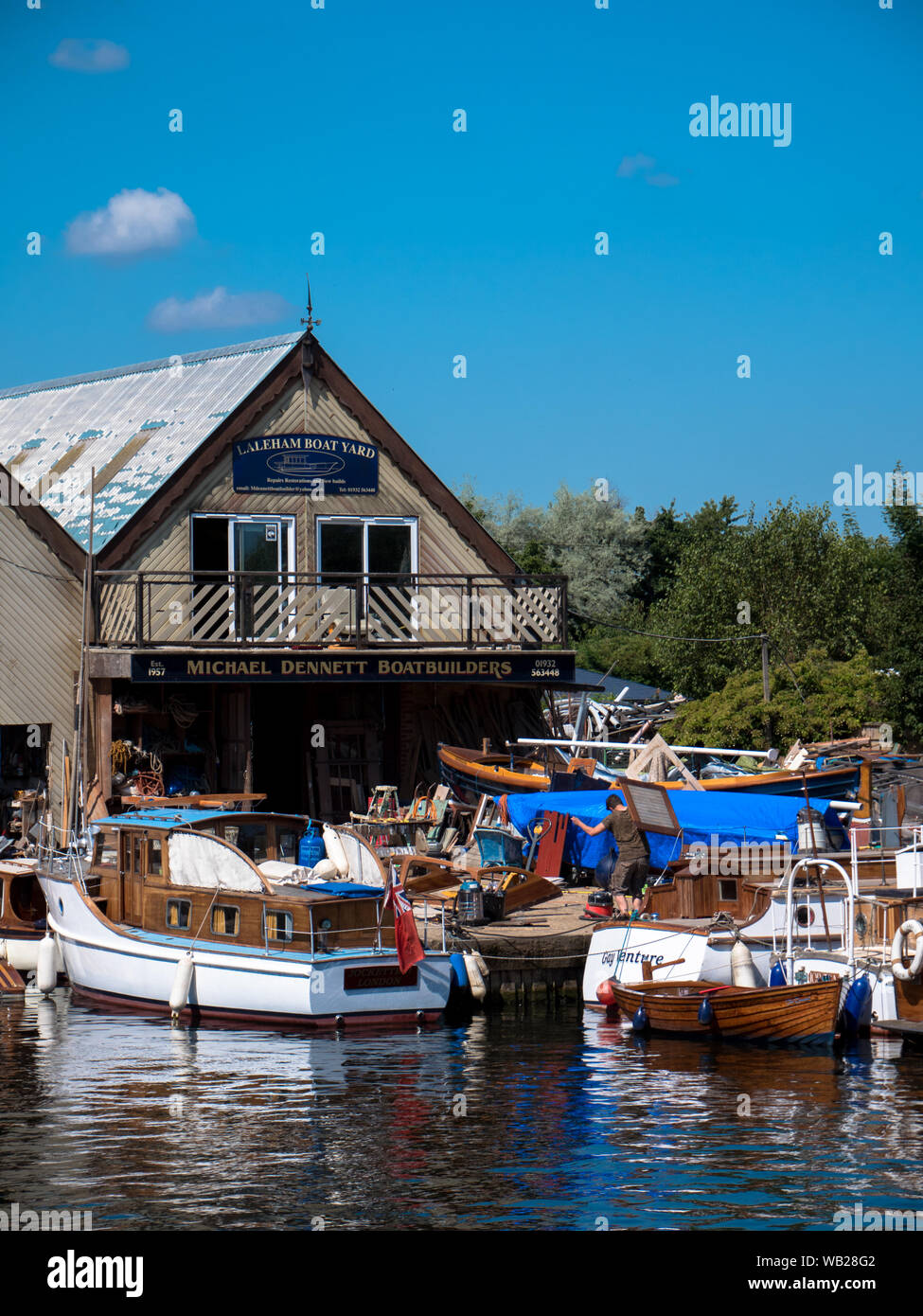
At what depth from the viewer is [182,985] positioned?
71.7 ft

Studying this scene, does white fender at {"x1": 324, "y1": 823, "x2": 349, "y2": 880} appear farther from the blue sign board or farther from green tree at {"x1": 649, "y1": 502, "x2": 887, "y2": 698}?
green tree at {"x1": 649, "y1": 502, "x2": 887, "y2": 698}

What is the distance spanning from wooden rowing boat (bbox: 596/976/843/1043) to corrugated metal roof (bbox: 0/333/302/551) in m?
15.3

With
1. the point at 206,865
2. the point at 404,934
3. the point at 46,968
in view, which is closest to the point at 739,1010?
the point at 404,934

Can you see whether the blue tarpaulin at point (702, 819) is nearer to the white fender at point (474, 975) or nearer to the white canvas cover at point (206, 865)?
the white fender at point (474, 975)

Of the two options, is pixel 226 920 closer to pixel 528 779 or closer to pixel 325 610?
pixel 528 779

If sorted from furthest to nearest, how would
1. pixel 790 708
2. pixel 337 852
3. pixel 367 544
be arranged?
pixel 790 708 < pixel 367 544 < pixel 337 852

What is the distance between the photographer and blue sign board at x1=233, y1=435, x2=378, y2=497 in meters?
32.9

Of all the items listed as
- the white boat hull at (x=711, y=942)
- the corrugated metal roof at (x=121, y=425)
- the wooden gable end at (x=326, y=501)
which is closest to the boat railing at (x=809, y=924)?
the white boat hull at (x=711, y=942)

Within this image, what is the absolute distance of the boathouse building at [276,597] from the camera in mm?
30688

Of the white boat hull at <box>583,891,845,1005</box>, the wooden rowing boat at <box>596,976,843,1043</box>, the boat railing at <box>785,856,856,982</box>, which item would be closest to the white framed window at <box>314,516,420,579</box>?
Result: the white boat hull at <box>583,891,845,1005</box>

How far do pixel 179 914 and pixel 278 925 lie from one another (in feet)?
6.20

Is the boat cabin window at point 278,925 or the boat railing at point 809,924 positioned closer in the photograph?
the boat railing at point 809,924

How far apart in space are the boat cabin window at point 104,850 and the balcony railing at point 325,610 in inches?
186
